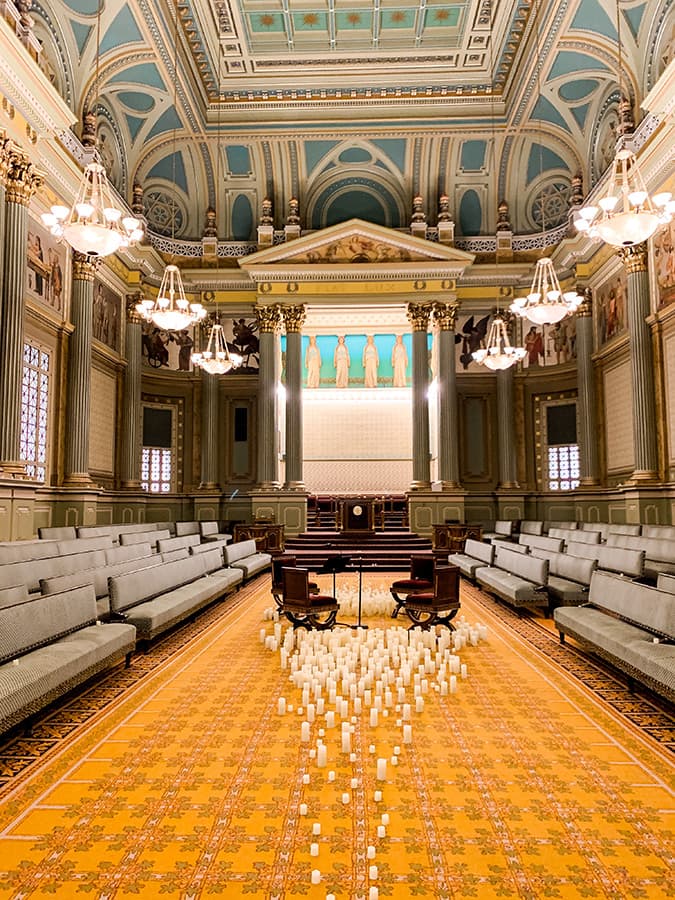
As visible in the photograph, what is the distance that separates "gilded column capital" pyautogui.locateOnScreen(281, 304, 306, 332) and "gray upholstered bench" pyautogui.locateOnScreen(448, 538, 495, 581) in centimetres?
894

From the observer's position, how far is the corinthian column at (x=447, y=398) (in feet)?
62.1

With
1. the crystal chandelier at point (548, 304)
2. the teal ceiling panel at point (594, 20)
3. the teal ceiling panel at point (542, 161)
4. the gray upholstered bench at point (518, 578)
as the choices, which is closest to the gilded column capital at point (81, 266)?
the crystal chandelier at point (548, 304)

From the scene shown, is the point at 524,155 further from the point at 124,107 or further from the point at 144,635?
the point at 144,635

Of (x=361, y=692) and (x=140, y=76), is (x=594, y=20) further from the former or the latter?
(x=361, y=692)

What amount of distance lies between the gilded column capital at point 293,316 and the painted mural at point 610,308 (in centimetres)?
828

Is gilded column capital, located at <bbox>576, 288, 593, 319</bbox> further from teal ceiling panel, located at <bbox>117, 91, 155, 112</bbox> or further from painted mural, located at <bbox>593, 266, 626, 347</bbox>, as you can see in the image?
teal ceiling panel, located at <bbox>117, 91, 155, 112</bbox>

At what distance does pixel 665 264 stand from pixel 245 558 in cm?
1032

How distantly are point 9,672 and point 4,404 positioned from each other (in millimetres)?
7871

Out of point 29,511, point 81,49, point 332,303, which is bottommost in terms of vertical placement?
point 29,511

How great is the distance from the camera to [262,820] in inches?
130

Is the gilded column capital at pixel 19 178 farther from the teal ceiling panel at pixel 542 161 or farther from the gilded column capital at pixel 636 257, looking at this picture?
the teal ceiling panel at pixel 542 161

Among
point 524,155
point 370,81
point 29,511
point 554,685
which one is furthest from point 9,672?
point 524,155

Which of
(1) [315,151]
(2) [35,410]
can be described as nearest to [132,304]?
(2) [35,410]

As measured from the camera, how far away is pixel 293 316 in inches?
765
